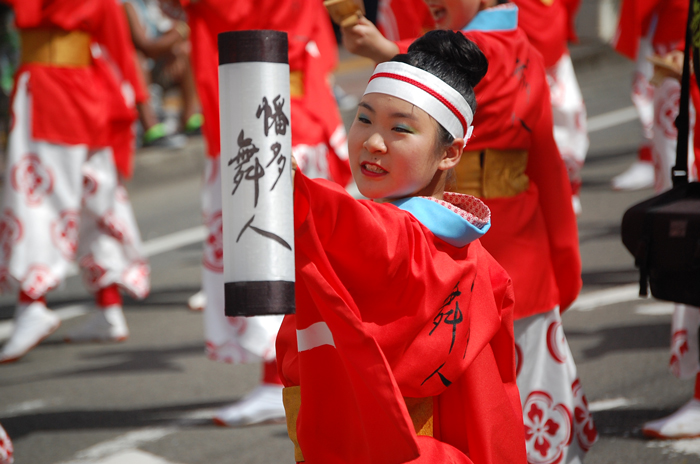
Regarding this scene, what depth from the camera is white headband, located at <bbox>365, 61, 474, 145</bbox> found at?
1692 mm

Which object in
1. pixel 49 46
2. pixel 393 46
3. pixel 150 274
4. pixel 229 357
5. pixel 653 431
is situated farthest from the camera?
pixel 150 274

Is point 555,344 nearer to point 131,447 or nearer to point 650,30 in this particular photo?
point 131,447

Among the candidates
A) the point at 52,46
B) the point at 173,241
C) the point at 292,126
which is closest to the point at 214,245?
the point at 292,126

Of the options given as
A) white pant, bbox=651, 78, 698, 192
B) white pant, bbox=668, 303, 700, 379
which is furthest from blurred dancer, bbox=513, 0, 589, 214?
white pant, bbox=668, 303, 700, 379

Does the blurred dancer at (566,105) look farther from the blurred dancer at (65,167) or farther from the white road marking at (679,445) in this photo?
the blurred dancer at (65,167)

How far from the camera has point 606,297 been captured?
4.54 metres

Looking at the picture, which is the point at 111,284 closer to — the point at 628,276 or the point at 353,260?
the point at 628,276

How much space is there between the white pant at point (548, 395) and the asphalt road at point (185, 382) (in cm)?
35

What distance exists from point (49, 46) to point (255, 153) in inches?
138

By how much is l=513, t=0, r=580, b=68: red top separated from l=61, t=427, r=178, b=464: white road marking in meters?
2.57

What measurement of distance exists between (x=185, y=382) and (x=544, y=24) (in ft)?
8.48

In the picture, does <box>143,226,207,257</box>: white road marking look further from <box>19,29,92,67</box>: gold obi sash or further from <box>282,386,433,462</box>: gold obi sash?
<box>282,386,433,462</box>: gold obi sash

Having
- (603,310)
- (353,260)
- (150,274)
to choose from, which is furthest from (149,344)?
(353,260)

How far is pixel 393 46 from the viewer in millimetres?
1995
